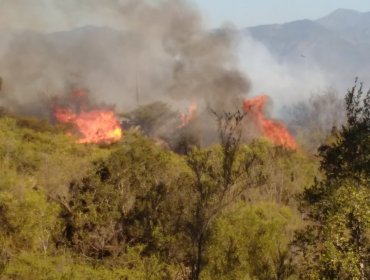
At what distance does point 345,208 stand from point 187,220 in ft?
33.7

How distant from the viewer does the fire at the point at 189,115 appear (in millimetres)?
103356

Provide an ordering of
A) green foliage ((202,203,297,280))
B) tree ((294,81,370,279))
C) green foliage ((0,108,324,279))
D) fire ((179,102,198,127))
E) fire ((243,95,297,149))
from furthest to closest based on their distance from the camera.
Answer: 1. fire ((179,102,198,127))
2. fire ((243,95,297,149))
3. green foliage ((202,203,297,280))
4. green foliage ((0,108,324,279))
5. tree ((294,81,370,279))

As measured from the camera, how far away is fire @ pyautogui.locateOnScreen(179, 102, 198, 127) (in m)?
103

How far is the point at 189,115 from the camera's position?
10544 cm

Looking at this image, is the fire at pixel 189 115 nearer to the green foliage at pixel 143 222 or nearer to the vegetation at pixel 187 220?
the green foliage at pixel 143 222

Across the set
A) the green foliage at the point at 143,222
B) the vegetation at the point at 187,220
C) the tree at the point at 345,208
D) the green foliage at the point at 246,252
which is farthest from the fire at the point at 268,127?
the tree at the point at 345,208

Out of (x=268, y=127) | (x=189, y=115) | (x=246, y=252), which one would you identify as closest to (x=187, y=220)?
(x=246, y=252)

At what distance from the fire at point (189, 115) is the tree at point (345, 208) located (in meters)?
83.5

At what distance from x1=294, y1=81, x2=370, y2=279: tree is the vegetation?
4cm

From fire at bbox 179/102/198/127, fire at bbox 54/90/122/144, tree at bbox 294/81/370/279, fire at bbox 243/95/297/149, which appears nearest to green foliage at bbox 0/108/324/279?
tree at bbox 294/81/370/279

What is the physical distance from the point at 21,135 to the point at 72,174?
2804 cm

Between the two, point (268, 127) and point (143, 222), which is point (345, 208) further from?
point (268, 127)

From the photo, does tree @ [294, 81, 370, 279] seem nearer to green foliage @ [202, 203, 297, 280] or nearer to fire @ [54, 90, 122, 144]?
green foliage @ [202, 203, 297, 280]

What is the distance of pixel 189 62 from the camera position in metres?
121
